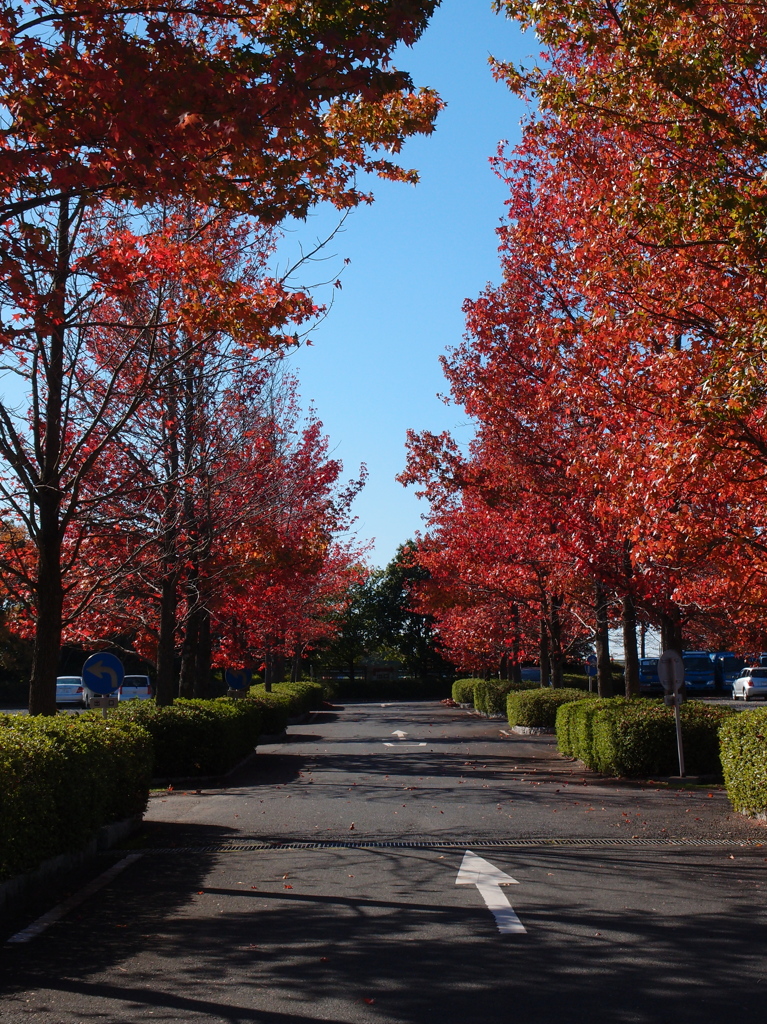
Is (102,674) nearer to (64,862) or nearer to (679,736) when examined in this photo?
(64,862)

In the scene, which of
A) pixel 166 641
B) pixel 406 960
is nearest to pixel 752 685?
pixel 166 641

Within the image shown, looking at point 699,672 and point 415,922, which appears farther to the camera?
point 699,672

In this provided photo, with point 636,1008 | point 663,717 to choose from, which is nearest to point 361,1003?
point 636,1008

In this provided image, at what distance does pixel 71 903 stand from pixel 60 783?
94 centimetres

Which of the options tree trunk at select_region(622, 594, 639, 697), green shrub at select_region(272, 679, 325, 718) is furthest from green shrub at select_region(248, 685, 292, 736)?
tree trunk at select_region(622, 594, 639, 697)

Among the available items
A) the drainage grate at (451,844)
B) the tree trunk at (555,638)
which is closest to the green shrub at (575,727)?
the tree trunk at (555,638)

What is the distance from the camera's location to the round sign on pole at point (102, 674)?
1229cm

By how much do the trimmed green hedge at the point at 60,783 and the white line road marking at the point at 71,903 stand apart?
365 millimetres

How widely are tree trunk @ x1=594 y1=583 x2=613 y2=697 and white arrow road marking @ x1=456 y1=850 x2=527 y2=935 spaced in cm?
1139

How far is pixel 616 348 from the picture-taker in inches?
481

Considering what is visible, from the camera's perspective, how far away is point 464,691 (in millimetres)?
47594

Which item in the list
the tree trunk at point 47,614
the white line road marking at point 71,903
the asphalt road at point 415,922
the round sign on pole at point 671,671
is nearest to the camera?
the asphalt road at point 415,922

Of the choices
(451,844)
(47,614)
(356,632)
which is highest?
(356,632)

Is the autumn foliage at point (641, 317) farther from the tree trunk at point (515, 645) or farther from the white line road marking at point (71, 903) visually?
the tree trunk at point (515, 645)
